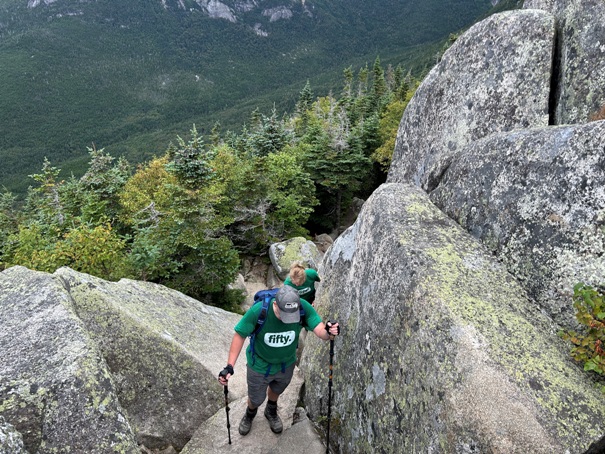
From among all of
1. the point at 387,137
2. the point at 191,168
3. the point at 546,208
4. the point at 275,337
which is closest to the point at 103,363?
the point at 275,337

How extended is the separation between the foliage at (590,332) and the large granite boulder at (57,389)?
736 centimetres

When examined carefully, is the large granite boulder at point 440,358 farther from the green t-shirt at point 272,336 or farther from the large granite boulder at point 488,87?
the large granite boulder at point 488,87

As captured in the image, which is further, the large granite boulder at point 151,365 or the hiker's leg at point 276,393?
the large granite boulder at point 151,365

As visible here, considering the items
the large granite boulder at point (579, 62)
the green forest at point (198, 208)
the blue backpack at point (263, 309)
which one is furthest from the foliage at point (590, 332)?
the green forest at point (198, 208)

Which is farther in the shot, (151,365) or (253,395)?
(151,365)

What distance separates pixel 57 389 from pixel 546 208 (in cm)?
920

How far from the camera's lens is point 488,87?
1133cm

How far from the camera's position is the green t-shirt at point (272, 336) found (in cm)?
668

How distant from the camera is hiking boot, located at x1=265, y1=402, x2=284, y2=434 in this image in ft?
25.6

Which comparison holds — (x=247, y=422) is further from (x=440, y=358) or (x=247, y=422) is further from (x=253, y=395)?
(x=440, y=358)

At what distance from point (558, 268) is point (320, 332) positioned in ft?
14.2

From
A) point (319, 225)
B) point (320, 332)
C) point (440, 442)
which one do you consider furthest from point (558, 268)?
point (319, 225)

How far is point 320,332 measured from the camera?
664 centimetres

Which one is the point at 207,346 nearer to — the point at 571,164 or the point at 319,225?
the point at 571,164
